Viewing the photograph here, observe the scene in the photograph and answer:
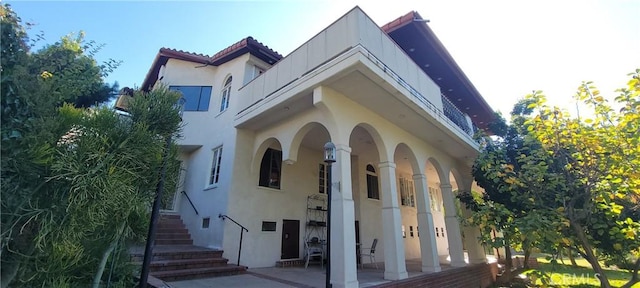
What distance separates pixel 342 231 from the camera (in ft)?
19.5

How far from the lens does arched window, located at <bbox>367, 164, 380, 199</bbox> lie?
1305 cm

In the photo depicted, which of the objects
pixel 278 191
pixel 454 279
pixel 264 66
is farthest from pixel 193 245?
pixel 454 279

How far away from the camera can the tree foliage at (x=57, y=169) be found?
2707 mm

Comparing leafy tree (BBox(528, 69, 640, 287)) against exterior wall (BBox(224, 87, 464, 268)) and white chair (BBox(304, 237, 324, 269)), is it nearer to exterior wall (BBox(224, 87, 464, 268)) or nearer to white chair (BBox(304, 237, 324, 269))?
exterior wall (BBox(224, 87, 464, 268))

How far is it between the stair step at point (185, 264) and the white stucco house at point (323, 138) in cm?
74

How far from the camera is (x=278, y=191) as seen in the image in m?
9.79

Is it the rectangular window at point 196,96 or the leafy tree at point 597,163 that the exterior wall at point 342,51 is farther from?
the rectangular window at point 196,96

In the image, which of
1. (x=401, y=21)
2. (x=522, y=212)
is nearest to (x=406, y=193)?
(x=522, y=212)

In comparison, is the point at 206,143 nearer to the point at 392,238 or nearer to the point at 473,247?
the point at 392,238

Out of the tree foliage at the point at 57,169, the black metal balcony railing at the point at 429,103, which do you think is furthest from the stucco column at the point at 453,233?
the tree foliage at the point at 57,169

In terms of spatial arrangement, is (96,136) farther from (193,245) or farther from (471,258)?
(471,258)

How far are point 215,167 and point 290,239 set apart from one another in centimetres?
359

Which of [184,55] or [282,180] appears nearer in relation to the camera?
[282,180]

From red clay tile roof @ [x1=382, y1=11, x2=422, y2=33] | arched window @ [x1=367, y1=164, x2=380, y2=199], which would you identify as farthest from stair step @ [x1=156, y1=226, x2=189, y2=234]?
red clay tile roof @ [x1=382, y1=11, x2=422, y2=33]
